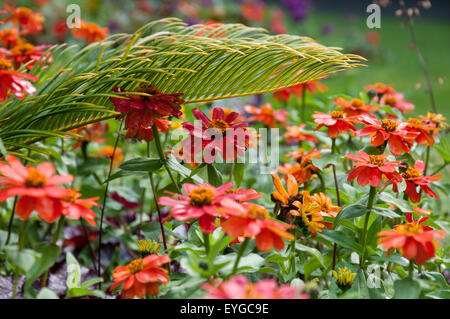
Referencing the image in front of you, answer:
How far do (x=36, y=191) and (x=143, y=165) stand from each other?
317 mm

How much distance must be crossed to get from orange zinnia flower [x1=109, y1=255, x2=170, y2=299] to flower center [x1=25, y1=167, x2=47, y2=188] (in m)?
0.17

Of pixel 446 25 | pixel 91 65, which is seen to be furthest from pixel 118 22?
pixel 446 25

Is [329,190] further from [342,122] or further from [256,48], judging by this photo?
[256,48]

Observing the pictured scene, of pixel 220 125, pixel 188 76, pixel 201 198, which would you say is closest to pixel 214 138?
pixel 220 125

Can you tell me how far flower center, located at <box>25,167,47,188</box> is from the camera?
615mm

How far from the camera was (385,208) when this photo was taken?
2.80 ft

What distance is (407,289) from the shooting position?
0.69 metres

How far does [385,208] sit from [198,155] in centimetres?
37

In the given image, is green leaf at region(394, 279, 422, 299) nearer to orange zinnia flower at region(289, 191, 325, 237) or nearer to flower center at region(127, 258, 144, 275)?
orange zinnia flower at region(289, 191, 325, 237)

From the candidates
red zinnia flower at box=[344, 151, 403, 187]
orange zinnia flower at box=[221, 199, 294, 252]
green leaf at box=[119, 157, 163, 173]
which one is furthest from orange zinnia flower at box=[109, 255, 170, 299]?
red zinnia flower at box=[344, 151, 403, 187]

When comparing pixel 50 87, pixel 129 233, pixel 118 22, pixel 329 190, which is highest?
pixel 118 22

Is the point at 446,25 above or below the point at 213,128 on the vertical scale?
above

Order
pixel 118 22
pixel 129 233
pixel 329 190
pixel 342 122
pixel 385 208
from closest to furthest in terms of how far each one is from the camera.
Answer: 1. pixel 385 208
2. pixel 342 122
3. pixel 329 190
4. pixel 129 233
5. pixel 118 22

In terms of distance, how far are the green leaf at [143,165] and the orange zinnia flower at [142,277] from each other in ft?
0.75
